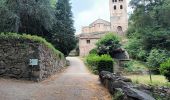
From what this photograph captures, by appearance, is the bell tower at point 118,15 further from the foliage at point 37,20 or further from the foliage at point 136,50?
the foliage at point 37,20

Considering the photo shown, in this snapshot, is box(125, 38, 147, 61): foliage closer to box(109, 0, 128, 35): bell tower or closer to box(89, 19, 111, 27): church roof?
box(109, 0, 128, 35): bell tower

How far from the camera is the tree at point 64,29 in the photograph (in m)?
40.7

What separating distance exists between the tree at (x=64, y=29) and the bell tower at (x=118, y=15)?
45.8 meters

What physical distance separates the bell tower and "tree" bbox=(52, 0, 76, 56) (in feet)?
150

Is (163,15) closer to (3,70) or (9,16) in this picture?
(9,16)

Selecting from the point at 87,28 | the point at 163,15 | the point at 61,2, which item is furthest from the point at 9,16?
the point at 87,28

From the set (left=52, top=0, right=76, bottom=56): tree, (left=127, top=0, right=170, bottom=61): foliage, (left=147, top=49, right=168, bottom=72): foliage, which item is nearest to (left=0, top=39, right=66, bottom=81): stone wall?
(left=52, top=0, right=76, bottom=56): tree

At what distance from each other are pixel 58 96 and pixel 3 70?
5.91 m

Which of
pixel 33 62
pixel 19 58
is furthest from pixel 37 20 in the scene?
pixel 33 62

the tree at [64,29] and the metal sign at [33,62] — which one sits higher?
the tree at [64,29]

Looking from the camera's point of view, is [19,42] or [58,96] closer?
[58,96]

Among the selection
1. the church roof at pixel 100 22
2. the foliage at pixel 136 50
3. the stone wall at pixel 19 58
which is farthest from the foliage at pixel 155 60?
the church roof at pixel 100 22

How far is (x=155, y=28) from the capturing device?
46.5m

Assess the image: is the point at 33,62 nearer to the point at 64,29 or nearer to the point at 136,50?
the point at 64,29
